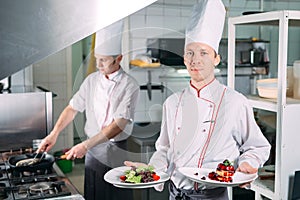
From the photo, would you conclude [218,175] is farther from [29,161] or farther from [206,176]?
[29,161]

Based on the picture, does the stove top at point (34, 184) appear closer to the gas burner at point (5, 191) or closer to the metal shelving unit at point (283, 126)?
the gas burner at point (5, 191)

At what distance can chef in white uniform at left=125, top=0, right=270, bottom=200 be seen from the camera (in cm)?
91

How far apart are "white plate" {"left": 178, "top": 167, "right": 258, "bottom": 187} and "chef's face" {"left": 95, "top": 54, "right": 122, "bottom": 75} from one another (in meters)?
0.32

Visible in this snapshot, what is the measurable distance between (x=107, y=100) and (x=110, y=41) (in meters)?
0.15

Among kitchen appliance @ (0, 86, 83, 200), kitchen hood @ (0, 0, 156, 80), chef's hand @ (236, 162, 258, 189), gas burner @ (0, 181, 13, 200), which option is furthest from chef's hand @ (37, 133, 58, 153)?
kitchen hood @ (0, 0, 156, 80)

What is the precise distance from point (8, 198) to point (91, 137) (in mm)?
247

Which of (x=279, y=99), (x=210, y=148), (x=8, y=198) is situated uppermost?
(x=279, y=99)

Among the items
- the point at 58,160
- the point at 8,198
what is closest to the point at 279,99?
the point at 58,160

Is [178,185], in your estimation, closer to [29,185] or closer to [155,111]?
[155,111]

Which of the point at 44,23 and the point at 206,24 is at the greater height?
the point at 206,24

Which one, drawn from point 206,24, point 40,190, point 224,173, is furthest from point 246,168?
point 40,190

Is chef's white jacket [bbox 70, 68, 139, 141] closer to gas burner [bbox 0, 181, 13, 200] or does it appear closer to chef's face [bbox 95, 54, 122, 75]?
chef's face [bbox 95, 54, 122, 75]

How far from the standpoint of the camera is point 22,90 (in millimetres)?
1110

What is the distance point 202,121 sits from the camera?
0.91 metres
